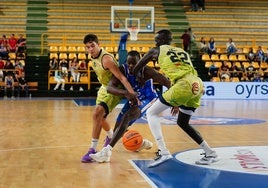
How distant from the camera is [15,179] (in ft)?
19.5

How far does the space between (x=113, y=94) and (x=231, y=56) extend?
1994 cm

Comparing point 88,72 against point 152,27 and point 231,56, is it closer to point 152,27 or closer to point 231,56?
point 152,27

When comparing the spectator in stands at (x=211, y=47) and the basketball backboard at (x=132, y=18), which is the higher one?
the basketball backboard at (x=132, y=18)

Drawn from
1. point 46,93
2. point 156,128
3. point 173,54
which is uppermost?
point 173,54

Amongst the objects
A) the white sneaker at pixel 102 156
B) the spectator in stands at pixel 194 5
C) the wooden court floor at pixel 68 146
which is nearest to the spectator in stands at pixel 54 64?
the wooden court floor at pixel 68 146

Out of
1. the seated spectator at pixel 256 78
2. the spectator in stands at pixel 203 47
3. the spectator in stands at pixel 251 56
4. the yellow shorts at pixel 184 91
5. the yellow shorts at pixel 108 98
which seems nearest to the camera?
the yellow shorts at pixel 184 91

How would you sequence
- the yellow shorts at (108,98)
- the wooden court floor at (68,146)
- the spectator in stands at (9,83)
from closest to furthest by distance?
the wooden court floor at (68,146) < the yellow shorts at (108,98) < the spectator in stands at (9,83)

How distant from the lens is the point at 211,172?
6.34 m

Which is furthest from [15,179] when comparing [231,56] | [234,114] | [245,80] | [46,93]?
[231,56]

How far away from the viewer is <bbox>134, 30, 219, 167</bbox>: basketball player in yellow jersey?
667 cm

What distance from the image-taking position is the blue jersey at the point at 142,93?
7.42 metres

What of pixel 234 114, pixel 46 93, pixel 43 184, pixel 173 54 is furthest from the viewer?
pixel 46 93

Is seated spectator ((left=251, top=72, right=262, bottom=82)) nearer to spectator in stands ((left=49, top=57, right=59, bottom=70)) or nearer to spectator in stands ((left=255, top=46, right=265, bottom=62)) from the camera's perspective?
spectator in stands ((left=255, top=46, right=265, bottom=62))

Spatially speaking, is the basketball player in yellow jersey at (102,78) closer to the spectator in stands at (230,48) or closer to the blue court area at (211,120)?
the blue court area at (211,120)
